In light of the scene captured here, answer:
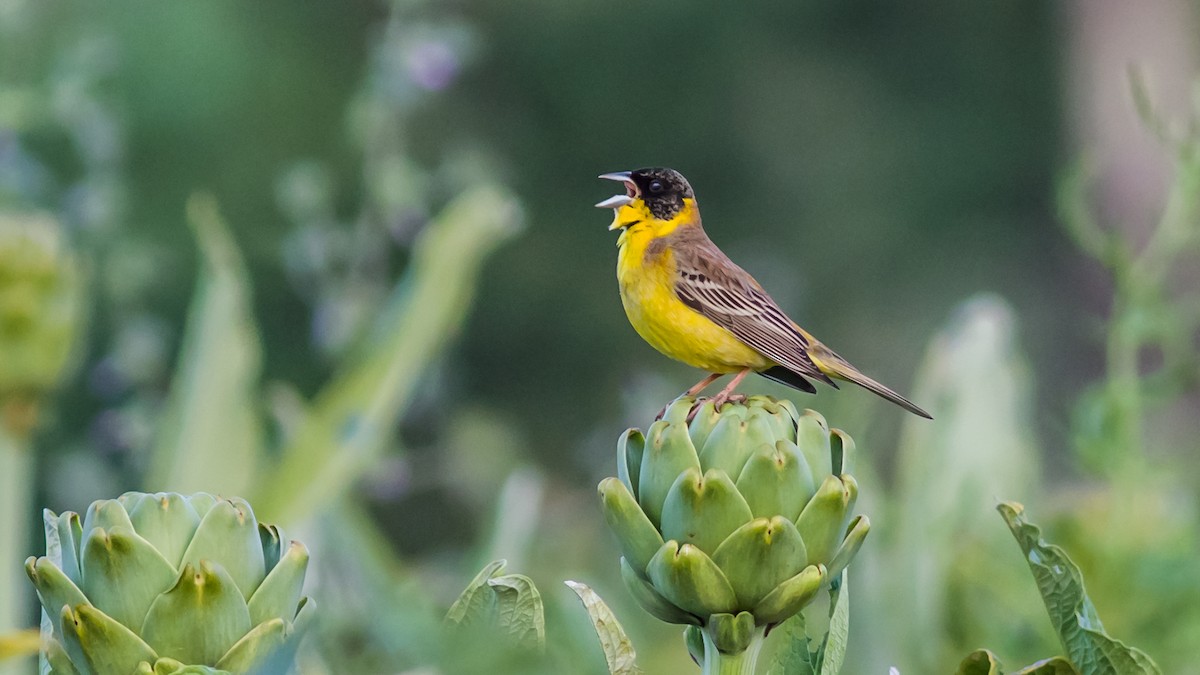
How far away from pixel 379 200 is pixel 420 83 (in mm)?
224

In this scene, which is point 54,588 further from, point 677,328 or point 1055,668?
point 677,328

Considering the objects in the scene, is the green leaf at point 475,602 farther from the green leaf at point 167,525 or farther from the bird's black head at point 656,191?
the bird's black head at point 656,191

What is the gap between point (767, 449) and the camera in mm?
809

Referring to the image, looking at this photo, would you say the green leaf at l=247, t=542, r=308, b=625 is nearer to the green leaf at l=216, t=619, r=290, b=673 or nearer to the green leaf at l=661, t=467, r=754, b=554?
the green leaf at l=216, t=619, r=290, b=673

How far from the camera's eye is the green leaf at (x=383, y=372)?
1.92 m

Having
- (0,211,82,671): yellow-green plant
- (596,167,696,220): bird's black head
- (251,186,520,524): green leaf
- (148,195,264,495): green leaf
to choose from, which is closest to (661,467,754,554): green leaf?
(596,167,696,220): bird's black head

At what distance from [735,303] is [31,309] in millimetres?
729

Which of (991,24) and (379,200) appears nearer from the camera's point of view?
(379,200)

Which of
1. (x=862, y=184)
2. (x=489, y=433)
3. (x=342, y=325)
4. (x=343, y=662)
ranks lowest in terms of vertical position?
(x=862, y=184)

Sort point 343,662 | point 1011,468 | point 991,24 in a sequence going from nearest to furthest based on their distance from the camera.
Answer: point 343,662, point 1011,468, point 991,24

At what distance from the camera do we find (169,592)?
755mm

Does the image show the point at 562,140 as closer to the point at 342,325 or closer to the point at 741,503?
the point at 342,325

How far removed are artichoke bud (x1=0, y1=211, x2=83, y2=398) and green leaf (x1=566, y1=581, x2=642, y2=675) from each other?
957 mm

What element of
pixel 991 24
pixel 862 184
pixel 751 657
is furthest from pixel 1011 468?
pixel 991 24
